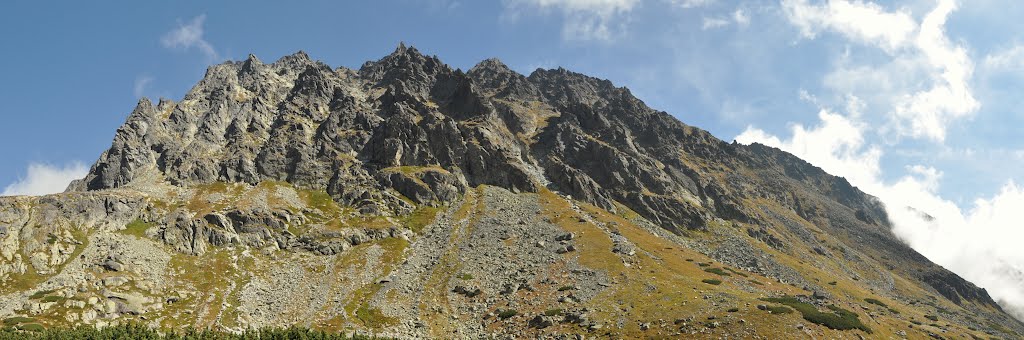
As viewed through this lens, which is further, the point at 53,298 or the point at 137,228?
the point at 137,228

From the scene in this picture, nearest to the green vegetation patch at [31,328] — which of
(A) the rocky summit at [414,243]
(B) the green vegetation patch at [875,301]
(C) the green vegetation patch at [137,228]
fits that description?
(A) the rocky summit at [414,243]

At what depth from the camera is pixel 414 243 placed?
108750 mm

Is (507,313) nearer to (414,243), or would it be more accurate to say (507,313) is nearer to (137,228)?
(414,243)

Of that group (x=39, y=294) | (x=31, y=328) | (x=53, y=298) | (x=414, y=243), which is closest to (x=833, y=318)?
(x=414, y=243)

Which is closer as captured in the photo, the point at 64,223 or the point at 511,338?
the point at 511,338

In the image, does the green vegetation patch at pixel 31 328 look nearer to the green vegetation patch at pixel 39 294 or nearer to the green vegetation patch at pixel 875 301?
the green vegetation patch at pixel 39 294

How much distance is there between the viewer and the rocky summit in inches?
2662

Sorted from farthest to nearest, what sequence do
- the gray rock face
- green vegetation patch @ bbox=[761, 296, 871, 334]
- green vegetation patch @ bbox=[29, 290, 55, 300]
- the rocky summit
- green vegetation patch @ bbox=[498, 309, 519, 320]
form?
1. the gray rock face
2. green vegetation patch @ bbox=[498, 309, 519, 320]
3. the rocky summit
4. green vegetation patch @ bbox=[29, 290, 55, 300]
5. green vegetation patch @ bbox=[761, 296, 871, 334]

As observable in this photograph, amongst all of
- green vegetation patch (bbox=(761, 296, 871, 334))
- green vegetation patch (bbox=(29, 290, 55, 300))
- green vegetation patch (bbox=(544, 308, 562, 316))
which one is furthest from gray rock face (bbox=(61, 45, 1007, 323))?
green vegetation patch (bbox=(761, 296, 871, 334))

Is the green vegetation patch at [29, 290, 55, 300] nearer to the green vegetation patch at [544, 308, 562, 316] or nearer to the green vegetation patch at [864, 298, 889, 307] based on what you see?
the green vegetation patch at [544, 308, 562, 316]

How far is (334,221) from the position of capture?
116 metres

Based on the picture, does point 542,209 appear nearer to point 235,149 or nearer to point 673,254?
point 673,254

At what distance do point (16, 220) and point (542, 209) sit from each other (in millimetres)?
99870

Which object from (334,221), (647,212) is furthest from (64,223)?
(647,212)
